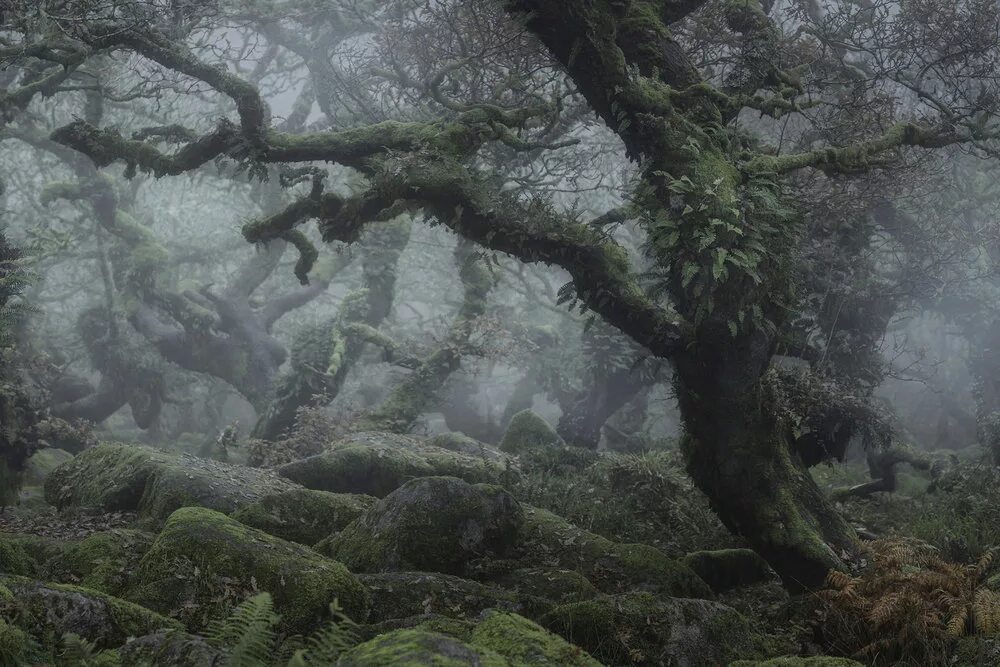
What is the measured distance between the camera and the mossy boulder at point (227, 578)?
5.91 metres

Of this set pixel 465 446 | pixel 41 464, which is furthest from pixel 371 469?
pixel 41 464

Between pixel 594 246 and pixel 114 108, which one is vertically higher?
pixel 114 108

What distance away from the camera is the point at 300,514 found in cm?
921

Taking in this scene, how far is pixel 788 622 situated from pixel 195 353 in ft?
68.3

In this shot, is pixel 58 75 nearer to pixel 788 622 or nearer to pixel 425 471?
pixel 425 471

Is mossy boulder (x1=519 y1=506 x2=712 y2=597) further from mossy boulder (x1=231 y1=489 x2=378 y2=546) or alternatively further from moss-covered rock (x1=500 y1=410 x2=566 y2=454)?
moss-covered rock (x1=500 y1=410 x2=566 y2=454)

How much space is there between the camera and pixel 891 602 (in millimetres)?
6223

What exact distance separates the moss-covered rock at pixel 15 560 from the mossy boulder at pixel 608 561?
15.5ft

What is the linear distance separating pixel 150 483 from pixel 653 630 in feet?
24.5

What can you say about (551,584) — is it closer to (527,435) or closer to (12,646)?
(12,646)

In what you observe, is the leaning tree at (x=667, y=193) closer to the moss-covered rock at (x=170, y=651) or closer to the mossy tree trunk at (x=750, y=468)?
the mossy tree trunk at (x=750, y=468)

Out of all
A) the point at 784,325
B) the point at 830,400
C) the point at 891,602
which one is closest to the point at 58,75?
the point at 784,325

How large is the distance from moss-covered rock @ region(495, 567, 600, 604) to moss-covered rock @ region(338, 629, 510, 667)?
3371mm

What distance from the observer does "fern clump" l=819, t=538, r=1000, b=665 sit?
6.02 m
